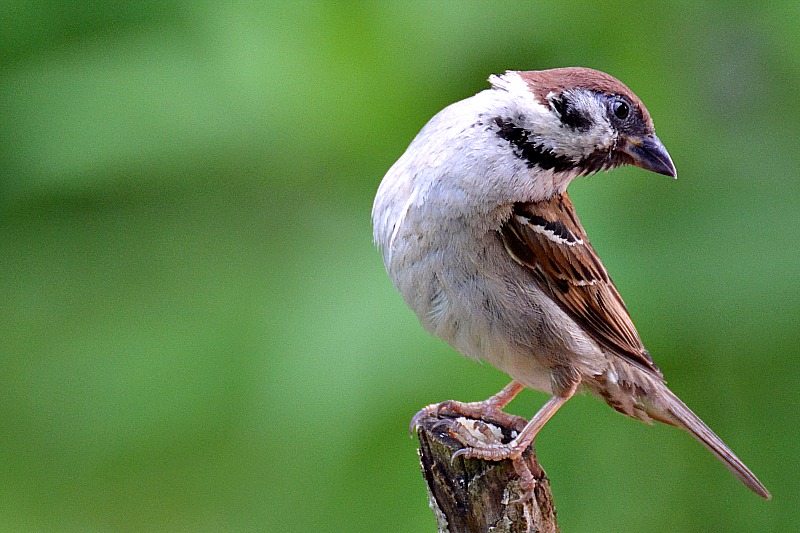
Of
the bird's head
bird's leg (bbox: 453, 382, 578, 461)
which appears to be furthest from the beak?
bird's leg (bbox: 453, 382, 578, 461)

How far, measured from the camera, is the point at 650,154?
259 centimetres

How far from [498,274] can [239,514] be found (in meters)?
1.47

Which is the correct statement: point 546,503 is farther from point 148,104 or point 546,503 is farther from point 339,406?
point 148,104

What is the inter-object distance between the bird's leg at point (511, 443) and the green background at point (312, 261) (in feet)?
2.07

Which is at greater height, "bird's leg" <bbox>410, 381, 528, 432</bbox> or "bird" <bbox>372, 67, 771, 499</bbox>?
"bird" <bbox>372, 67, 771, 499</bbox>

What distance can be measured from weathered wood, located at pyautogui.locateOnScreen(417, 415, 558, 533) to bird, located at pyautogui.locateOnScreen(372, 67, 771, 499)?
0.15ft

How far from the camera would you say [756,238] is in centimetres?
344

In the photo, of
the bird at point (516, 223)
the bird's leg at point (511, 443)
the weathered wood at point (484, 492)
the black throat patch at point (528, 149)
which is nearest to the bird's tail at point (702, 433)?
the bird at point (516, 223)

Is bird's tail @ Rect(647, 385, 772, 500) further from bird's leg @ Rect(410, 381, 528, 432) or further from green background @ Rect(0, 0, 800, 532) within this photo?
green background @ Rect(0, 0, 800, 532)

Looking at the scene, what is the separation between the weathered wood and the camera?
243cm

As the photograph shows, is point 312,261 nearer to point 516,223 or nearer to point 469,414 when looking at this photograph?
point 469,414

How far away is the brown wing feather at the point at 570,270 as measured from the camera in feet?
8.57

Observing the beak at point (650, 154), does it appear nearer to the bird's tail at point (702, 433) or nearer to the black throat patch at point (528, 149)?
the black throat patch at point (528, 149)

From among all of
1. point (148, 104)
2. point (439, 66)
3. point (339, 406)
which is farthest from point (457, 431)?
point (148, 104)
